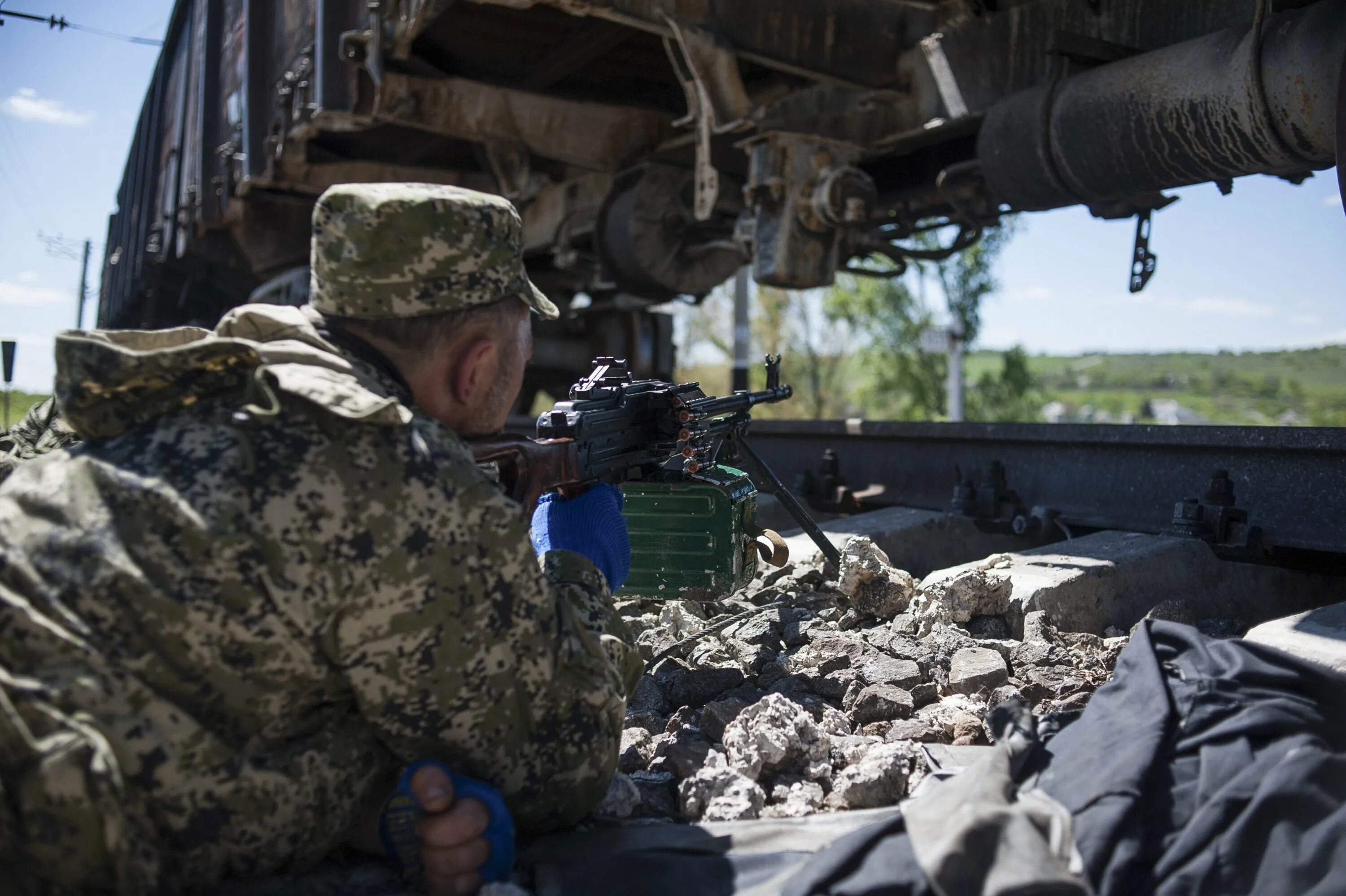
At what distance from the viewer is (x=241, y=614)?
158 centimetres

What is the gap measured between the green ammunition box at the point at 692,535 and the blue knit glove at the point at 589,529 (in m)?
0.97

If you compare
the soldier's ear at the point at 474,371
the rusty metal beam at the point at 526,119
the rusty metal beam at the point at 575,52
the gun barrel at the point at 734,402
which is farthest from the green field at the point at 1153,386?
the soldier's ear at the point at 474,371

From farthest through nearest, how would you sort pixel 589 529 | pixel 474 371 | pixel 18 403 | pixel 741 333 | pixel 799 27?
pixel 741 333, pixel 18 403, pixel 799 27, pixel 589 529, pixel 474 371

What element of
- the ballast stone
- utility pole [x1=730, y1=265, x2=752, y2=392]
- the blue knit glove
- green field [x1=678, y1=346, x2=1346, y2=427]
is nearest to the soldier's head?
the blue knit glove

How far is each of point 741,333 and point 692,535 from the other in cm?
854

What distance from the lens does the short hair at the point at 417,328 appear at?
6.12 ft

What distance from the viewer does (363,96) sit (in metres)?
6.44

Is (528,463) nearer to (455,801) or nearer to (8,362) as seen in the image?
(455,801)

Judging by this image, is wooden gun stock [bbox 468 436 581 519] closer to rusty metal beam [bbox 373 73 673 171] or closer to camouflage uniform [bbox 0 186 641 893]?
camouflage uniform [bbox 0 186 641 893]

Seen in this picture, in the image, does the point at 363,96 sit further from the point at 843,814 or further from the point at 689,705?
the point at 843,814

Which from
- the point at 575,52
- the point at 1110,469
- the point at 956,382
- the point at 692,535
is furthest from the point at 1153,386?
the point at 692,535

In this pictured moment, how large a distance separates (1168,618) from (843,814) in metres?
1.78

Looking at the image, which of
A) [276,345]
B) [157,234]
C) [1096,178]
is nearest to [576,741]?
[276,345]

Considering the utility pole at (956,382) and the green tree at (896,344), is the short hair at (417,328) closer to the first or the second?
the utility pole at (956,382)
